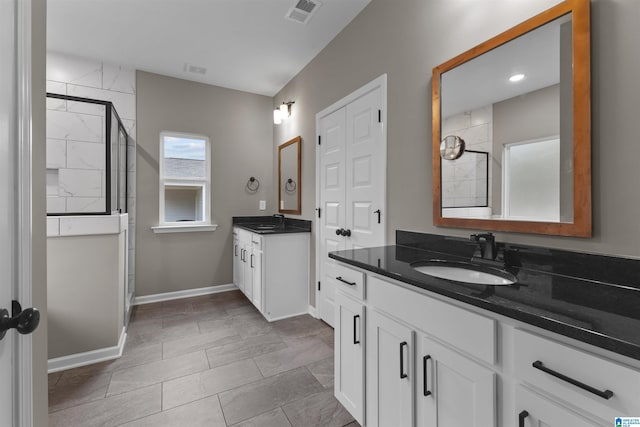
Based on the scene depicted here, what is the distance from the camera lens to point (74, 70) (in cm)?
319

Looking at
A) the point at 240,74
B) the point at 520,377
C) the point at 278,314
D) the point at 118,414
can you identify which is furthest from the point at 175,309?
the point at 520,377

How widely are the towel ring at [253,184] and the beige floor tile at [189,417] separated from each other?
2.88 meters

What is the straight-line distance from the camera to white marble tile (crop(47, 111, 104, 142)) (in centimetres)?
293

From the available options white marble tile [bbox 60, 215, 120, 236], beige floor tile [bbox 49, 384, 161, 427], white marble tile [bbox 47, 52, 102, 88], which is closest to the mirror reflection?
beige floor tile [bbox 49, 384, 161, 427]

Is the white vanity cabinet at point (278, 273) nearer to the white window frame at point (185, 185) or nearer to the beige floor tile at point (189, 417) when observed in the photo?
the white window frame at point (185, 185)

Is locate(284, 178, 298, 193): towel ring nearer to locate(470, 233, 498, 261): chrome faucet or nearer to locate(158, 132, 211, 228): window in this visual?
locate(158, 132, 211, 228): window

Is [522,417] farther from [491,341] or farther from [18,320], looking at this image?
[18,320]

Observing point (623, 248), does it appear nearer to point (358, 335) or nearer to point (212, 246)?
point (358, 335)

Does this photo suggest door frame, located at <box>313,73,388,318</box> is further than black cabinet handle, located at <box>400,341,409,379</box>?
Yes

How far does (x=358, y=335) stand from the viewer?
4.87ft

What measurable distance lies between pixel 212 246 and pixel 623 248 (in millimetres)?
3911

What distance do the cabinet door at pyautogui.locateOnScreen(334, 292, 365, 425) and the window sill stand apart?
109 inches

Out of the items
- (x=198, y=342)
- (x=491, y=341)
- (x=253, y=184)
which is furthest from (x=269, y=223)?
(x=491, y=341)

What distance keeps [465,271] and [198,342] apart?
7.48 feet
